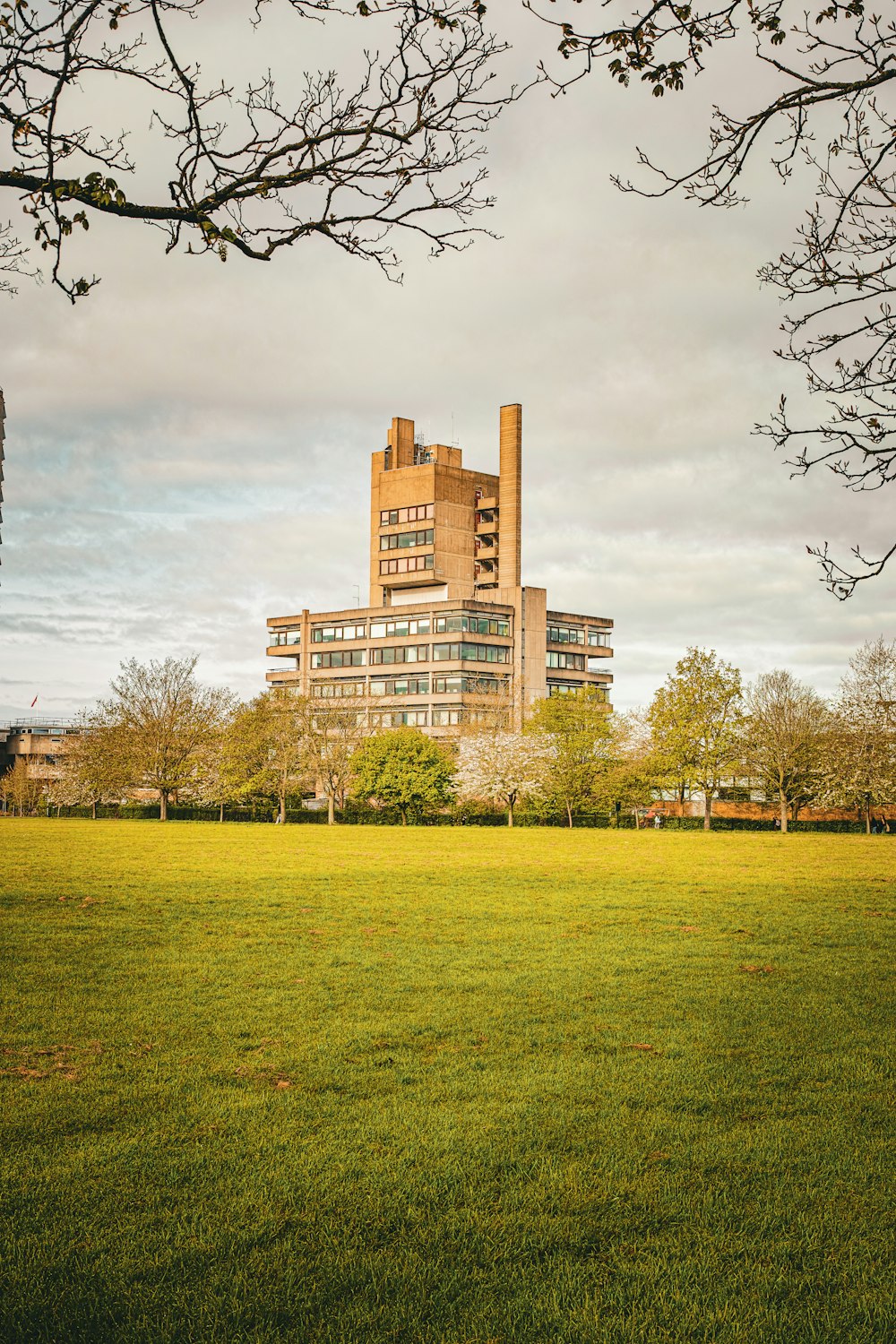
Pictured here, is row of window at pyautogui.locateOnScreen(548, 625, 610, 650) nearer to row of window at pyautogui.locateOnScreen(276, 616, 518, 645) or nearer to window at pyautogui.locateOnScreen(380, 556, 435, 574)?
row of window at pyautogui.locateOnScreen(276, 616, 518, 645)

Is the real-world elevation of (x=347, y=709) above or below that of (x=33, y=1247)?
above

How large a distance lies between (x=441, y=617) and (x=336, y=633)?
18.1 meters

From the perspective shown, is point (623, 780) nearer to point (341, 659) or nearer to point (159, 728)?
point (159, 728)

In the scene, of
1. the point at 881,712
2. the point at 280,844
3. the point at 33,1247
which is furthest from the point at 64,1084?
the point at 881,712

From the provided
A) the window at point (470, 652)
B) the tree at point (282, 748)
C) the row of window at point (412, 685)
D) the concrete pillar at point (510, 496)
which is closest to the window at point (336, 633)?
the row of window at point (412, 685)

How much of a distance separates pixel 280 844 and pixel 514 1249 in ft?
120

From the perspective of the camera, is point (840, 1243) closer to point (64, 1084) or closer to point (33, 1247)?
point (33, 1247)

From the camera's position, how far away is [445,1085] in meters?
8.12

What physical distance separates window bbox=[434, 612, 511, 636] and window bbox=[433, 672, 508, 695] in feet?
19.0

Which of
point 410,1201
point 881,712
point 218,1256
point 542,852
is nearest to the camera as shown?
point 218,1256

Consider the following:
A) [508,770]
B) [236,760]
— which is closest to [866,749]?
[508,770]

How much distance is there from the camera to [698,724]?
68312mm

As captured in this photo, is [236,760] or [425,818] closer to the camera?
[236,760]

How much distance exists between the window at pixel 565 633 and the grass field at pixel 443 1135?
406 feet
